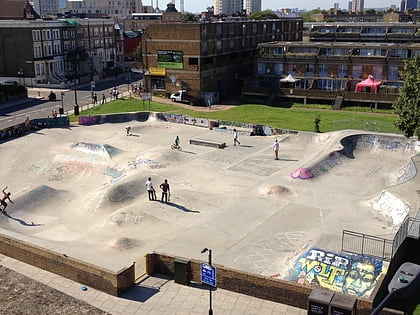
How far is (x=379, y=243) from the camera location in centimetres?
2391

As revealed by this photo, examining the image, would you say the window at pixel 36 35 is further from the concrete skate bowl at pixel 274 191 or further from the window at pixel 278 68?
the concrete skate bowl at pixel 274 191

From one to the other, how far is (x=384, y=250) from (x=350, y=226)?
425 centimetres

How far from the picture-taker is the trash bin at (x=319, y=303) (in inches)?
674

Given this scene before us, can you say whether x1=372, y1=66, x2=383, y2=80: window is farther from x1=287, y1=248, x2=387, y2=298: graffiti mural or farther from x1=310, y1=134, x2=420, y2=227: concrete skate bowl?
x1=287, y1=248, x2=387, y2=298: graffiti mural

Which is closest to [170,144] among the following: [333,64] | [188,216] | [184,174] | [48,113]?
[184,174]

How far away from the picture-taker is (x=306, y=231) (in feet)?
86.7

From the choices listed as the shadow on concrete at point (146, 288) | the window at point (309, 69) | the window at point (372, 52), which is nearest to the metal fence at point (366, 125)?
the window at point (372, 52)

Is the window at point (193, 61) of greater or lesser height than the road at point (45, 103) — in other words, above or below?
above

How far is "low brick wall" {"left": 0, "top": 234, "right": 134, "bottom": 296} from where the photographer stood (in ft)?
67.5

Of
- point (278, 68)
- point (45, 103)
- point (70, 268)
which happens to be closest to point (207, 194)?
point (70, 268)

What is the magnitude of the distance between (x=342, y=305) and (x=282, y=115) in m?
41.3

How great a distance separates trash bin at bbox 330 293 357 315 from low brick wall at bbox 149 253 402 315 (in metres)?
0.85

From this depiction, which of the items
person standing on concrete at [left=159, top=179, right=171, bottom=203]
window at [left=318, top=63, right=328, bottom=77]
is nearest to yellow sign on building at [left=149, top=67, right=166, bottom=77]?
window at [left=318, top=63, right=328, bottom=77]

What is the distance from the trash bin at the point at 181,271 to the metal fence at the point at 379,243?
7.10m
